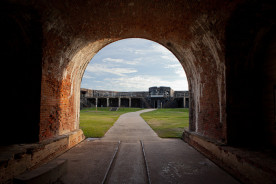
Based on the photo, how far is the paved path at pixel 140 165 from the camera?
141 inches

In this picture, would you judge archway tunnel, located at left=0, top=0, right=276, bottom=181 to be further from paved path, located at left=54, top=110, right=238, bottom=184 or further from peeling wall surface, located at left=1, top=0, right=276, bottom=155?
paved path, located at left=54, top=110, right=238, bottom=184

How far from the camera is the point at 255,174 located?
10.3 feet

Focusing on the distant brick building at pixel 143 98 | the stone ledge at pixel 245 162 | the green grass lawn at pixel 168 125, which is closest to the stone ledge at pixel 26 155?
the stone ledge at pixel 245 162

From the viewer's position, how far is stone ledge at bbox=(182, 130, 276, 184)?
117 inches

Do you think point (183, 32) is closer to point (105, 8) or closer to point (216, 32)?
point (216, 32)

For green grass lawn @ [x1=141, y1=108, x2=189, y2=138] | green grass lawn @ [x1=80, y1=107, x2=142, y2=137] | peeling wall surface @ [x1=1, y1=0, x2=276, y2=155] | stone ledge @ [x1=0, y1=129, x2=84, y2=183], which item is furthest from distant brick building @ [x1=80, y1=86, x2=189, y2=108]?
stone ledge @ [x1=0, y1=129, x2=84, y2=183]

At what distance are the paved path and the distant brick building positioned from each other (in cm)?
3305

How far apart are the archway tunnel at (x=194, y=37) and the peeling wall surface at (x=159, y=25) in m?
0.02

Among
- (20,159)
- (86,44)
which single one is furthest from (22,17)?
(20,159)

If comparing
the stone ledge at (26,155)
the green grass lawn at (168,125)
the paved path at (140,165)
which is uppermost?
the stone ledge at (26,155)

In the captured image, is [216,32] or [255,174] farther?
[216,32]

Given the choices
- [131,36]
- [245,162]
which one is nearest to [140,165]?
[245,162]

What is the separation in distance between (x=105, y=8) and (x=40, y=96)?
115 inches

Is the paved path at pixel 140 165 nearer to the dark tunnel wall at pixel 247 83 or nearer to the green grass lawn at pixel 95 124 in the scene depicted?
the dark tunnel wall at pixel 247 83
